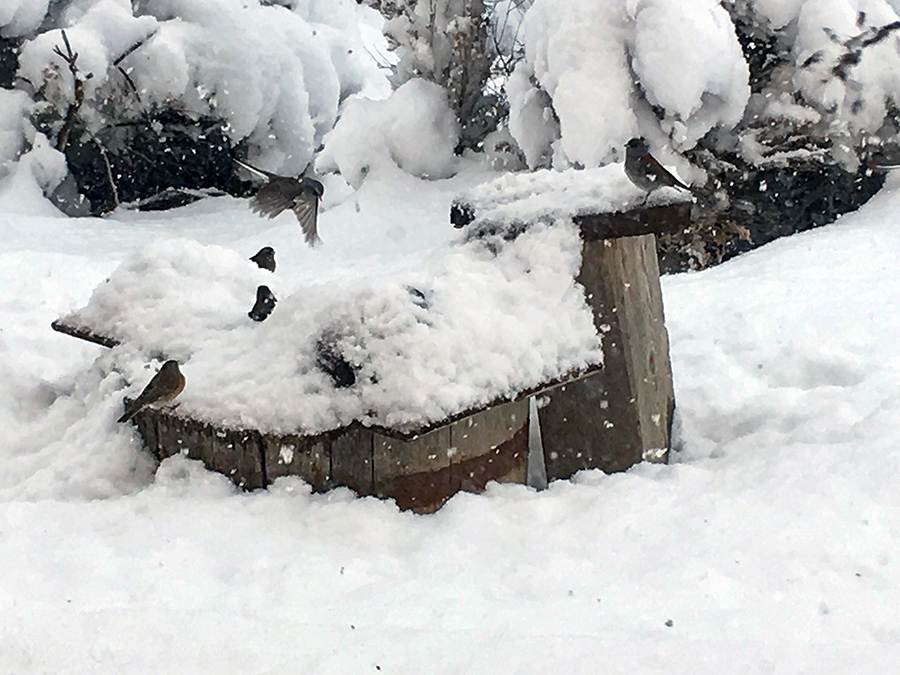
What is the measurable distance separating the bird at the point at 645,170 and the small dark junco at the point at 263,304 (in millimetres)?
1065

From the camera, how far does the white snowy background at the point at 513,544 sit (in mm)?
1380

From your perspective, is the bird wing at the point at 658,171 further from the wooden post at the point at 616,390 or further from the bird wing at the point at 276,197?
the bird wing at the point at 276,197

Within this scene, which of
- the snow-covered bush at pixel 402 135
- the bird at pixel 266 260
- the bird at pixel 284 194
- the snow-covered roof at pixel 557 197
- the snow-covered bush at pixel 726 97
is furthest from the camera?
the snow-covered bush at pixel 402 135

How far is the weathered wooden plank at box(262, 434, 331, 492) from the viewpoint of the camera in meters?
2.12

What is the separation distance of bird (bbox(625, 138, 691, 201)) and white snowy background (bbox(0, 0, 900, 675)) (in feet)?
2.68

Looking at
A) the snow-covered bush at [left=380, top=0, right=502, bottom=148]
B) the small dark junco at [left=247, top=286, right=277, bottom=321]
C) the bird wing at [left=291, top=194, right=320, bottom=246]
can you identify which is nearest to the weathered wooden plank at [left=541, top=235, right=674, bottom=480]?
the small dark junco at [left=247, top=286, right=277, bottom=321]

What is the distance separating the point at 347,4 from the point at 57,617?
31.0ft

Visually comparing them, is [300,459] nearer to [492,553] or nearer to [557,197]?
[492,553]

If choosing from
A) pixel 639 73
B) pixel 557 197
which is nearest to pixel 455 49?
pixel 639 73

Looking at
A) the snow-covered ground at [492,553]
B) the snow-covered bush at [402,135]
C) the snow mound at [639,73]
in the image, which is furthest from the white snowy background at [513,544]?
the snow-covered bush at [402,135]

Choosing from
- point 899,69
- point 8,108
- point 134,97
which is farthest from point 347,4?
point 899,69

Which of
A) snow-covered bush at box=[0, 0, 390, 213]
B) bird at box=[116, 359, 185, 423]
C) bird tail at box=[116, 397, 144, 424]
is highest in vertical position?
bird at box=[116, 359, 185, 423]

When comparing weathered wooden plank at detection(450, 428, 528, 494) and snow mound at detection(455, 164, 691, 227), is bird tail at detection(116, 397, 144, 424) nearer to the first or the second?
weathered wooden plank at detection(450, 428, 528, 494)

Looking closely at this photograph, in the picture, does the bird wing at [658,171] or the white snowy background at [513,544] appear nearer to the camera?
the white snowy background at [513,544]
